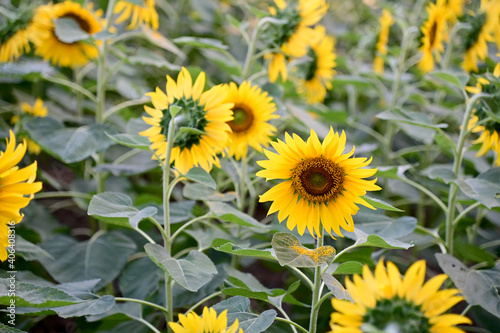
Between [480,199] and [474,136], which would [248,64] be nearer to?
[480,199]

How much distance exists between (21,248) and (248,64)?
0.82 m

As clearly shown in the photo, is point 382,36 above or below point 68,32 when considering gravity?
above

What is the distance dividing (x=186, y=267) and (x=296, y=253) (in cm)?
22

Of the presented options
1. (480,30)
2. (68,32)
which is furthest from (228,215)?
(480,30)

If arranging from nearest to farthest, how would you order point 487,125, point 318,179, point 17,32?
point 318,179 < point 487,125 < point 17,32

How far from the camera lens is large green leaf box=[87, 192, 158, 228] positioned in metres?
0.91

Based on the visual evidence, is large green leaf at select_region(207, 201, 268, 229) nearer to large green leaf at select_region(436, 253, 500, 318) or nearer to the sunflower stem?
the sunflower stem

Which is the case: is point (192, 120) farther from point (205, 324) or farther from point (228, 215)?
point (205, 324)

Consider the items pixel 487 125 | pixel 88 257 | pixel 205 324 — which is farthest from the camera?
pixel 88 257

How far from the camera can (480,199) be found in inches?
42.2

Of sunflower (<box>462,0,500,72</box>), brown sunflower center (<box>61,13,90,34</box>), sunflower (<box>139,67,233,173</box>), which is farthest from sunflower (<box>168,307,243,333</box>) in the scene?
sunflower (<box>462,0,500,72</box>)

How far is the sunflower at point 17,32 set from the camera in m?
1.49

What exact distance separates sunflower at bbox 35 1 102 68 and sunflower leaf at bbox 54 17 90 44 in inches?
3.6

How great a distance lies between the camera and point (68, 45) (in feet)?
5.50
